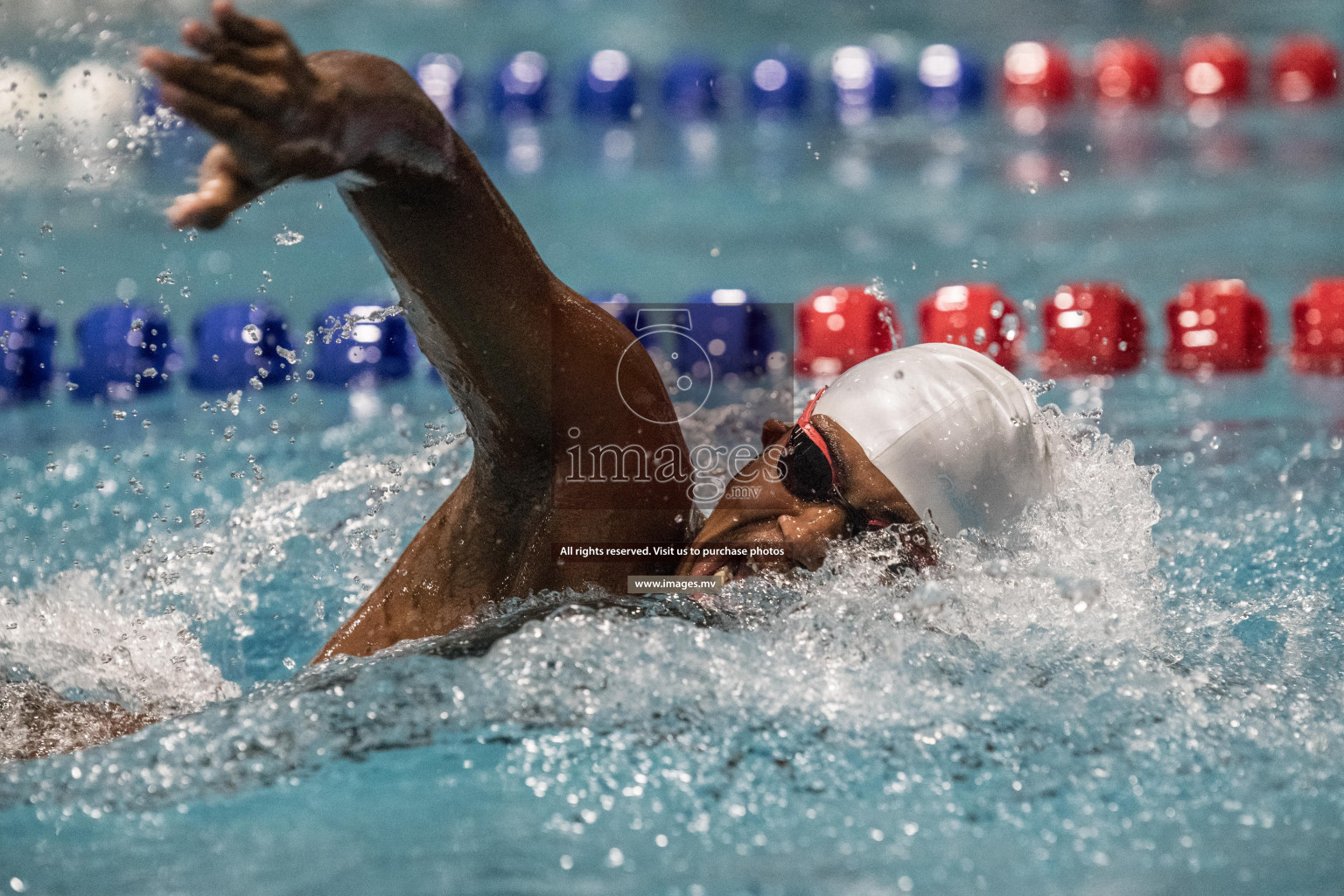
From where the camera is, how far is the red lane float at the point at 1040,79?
22.5 ft

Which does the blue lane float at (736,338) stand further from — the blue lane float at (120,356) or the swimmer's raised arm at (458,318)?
the swimmer's raised arm at (458,318)

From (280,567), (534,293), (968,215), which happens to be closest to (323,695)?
(534,293)

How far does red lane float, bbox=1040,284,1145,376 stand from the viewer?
4133 millimetres

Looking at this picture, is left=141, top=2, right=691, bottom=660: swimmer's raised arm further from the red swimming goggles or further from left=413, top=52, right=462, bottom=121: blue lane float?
left=413, top=52, right=462, bottom=121: blue lane float

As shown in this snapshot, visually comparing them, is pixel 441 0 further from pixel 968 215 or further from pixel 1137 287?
pixel 1137 287

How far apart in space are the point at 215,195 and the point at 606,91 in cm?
586

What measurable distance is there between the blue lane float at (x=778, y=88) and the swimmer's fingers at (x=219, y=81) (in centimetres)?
585

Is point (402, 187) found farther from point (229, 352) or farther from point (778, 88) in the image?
point (778, 88)

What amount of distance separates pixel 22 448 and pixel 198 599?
61.2 inches

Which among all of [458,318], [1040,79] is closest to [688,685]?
[458,318]

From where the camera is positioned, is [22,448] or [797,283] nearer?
[22,448]

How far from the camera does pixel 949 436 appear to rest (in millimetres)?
1614

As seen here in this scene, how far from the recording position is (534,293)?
1503 millimetres

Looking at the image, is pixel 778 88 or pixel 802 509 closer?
pixel 802 509
